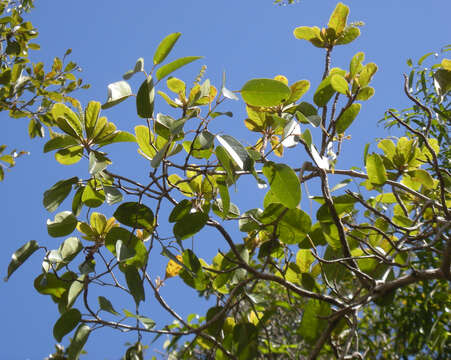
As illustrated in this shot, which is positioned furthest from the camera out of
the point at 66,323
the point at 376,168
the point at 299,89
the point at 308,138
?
the point at 299,89

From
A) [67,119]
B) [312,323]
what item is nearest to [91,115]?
[67,119]

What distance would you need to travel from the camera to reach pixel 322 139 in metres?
1.02

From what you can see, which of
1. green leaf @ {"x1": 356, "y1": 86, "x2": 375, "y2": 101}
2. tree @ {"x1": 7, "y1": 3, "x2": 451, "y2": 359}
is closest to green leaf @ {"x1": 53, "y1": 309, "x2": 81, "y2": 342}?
tree @ {"x1": 7, "y1": 3, "x2": 451, "y2": 359}

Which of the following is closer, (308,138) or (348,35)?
(308,138)

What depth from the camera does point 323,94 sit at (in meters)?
0.99

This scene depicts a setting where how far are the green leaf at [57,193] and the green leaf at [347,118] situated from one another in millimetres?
595

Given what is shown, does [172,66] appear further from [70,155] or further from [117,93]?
[70,155]

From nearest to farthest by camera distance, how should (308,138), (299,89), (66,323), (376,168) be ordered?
(308,138) < (66,323) < (376,168) < (299,89)

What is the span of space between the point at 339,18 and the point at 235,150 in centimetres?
57

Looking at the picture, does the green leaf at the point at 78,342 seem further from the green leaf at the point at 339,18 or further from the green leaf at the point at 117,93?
the green leaf at the point at 339,18

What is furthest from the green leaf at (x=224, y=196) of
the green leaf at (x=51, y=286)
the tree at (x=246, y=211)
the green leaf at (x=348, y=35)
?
the green leaf at (x=348, y=35)

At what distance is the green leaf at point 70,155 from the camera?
0.93 meters

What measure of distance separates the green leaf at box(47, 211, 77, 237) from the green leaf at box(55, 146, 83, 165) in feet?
0.39

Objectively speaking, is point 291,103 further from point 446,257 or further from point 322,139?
point 446,257
